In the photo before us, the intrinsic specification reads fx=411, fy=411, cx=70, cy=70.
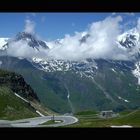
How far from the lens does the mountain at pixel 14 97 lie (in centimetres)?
9019

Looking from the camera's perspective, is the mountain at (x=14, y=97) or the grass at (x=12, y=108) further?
the mountain at (x=14, y=97)

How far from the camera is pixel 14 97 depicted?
347 feet

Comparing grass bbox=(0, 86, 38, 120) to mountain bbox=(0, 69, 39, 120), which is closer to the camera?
grass bbox=(0, 86, 38, 120)

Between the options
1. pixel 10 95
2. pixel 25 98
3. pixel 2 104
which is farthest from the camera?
pixel 25 98

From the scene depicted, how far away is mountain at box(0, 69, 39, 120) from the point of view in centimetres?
9019

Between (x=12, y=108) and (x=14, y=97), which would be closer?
(x=12, y=108)

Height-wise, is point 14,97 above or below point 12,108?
above
